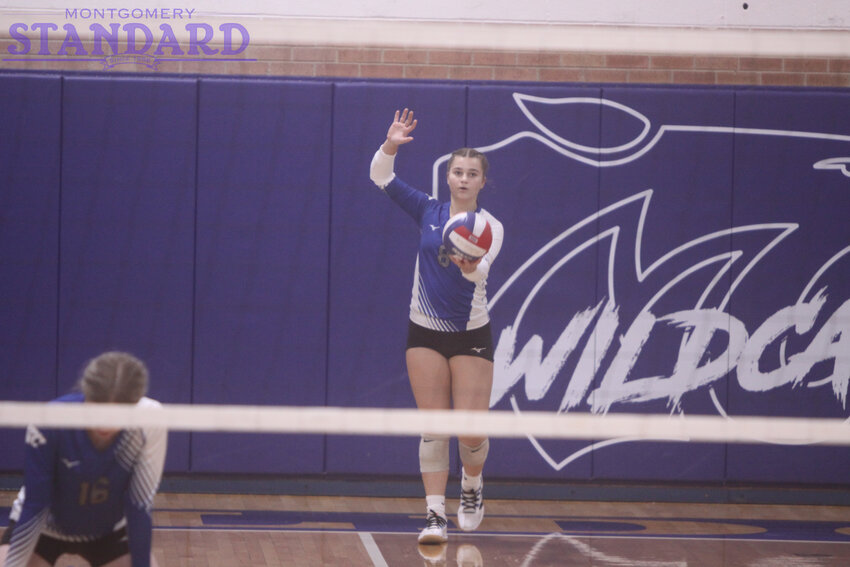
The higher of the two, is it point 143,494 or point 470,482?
point 143,494

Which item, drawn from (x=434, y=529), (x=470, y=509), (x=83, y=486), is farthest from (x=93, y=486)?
(x=470, y=509)

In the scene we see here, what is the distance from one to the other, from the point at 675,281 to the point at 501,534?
1886 mm

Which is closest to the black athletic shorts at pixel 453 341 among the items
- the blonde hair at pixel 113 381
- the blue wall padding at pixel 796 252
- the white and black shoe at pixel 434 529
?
the white and black shoe at pixel 434 529

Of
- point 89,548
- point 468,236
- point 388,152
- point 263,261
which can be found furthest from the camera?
point 263,261

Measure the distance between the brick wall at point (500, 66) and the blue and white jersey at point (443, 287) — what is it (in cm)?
208

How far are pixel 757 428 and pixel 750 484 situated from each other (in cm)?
381

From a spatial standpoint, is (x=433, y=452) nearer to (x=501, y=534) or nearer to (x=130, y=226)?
(x=501, y=534)

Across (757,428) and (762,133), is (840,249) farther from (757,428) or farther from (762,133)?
(757,428)

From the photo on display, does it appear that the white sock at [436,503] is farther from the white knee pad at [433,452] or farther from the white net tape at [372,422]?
the white net tape at [372,422]

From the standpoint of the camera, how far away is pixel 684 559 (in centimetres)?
539

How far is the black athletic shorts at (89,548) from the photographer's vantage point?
3592 mm

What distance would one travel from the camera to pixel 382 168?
5324mm

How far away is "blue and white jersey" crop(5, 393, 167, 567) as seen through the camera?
340cm

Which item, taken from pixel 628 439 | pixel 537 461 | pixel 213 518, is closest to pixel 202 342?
pixel 213 518
